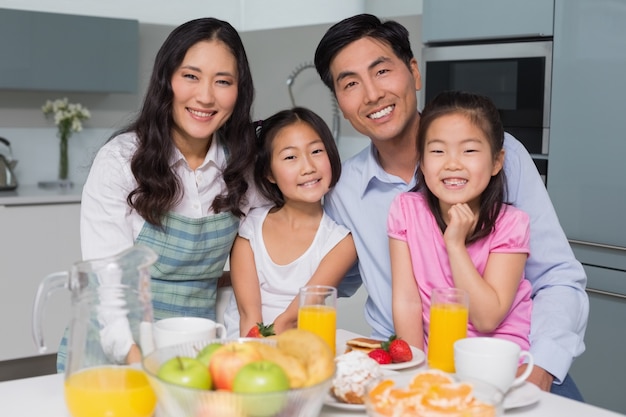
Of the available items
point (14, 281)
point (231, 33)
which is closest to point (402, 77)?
point (231, 33)

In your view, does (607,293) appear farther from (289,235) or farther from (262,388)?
(262,388)

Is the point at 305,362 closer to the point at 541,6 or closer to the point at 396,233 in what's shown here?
the point at 396,233

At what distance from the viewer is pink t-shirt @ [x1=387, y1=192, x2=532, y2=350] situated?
181cm

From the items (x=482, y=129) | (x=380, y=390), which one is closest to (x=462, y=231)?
(x=482, y=129)

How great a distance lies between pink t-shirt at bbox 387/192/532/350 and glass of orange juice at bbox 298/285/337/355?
47cm

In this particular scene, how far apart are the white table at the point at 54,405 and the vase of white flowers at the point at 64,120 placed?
3.06 metres

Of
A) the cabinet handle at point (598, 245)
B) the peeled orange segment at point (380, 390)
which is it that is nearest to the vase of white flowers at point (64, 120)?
the cabinet handle at point (598, 245)

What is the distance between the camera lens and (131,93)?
433 cm

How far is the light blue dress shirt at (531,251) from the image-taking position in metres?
1.81

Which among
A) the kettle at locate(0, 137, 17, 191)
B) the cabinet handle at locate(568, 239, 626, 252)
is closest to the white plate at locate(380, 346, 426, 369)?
the cabinet handle at locate(568, 239, 626, 252)

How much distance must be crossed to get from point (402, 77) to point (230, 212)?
58cm

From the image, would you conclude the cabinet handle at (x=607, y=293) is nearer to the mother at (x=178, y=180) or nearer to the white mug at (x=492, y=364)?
the mother at (x=178, y=180)

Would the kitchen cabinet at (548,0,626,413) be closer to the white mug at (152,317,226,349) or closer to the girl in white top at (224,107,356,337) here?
the girl in white top at (224,107,356,337)

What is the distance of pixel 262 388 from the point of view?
983mm
